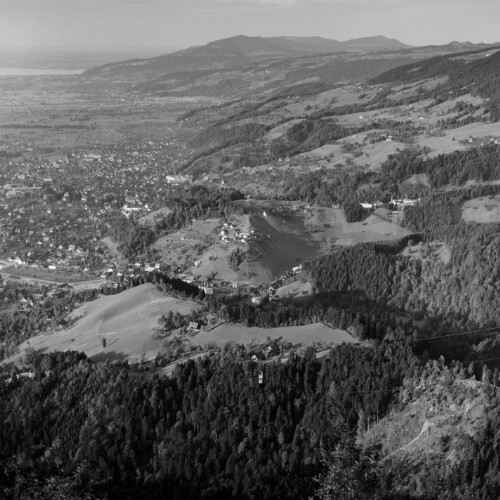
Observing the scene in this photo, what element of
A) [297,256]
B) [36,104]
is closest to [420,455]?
[297,256]

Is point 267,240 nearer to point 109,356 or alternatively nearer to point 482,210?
point 482,210

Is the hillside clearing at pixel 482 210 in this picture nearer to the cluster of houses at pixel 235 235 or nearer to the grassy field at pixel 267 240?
the grassy field at pixel 267 240

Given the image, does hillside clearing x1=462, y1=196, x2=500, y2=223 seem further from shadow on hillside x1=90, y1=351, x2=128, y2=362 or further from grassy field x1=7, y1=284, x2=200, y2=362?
shadow on hillside x1=90, y1=351, x2=128, y2=362

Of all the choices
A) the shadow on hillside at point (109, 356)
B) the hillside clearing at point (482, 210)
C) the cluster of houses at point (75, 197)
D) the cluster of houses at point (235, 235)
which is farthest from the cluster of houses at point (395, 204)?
the shadow on hillside at point (109, 356)

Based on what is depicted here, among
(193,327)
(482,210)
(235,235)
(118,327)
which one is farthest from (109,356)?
(482,210)

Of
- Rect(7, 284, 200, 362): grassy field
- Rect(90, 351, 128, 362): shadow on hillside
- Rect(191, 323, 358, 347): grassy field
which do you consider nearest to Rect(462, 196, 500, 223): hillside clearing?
Rect(191, 323, 358, 347): grassy field
